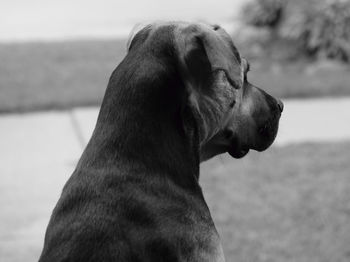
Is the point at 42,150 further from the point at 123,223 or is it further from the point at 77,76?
the point at 123,223

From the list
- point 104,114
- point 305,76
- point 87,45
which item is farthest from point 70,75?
point 104,114

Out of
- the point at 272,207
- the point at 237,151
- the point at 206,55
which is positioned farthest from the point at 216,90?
the point at 272,207

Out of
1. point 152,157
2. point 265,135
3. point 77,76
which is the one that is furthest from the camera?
point 77,76

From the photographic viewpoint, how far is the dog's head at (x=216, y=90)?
10.7ft

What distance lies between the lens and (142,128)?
3.22m

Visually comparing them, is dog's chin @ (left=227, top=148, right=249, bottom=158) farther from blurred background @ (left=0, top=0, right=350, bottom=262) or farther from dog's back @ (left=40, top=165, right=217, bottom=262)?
blurred background @ (left=0, top=0, right=350, bottom=262)

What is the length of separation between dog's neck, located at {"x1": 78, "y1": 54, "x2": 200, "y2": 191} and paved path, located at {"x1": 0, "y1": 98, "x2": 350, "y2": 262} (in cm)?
276

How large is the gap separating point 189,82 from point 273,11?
8.41m

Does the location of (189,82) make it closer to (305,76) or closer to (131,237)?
(131,237)

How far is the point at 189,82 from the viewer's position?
3322mm

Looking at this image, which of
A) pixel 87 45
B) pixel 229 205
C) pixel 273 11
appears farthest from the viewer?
pixel 87 45

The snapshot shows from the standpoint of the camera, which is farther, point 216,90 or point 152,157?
point 216,90

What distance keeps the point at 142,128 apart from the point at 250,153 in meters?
4.53

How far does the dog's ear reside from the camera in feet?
10.4
